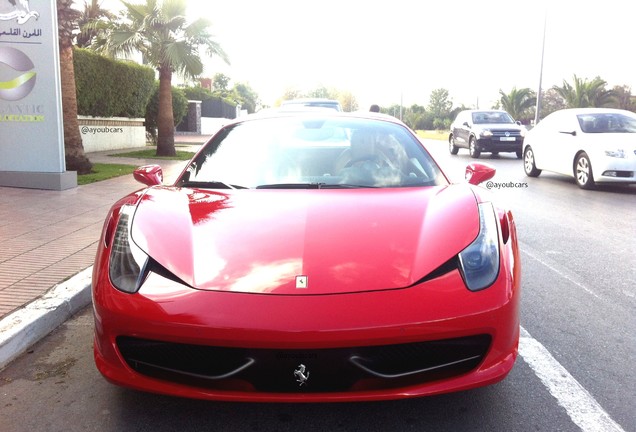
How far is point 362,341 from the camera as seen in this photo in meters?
2.17

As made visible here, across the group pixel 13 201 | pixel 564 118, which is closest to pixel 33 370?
pixel 13 201

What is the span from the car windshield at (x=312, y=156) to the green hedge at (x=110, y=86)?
1499cm

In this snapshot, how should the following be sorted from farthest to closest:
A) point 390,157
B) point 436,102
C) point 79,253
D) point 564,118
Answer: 1. point 436,102
2. point 564,118
3. point 79,253
4. point 390,157

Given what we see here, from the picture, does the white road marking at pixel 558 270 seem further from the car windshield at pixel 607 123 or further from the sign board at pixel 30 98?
the sign board at pixel 30 98

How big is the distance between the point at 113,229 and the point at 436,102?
6577 centimetres

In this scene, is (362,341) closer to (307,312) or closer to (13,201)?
(307,312)

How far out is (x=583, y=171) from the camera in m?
11.1

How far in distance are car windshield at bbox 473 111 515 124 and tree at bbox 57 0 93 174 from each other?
13.0 m

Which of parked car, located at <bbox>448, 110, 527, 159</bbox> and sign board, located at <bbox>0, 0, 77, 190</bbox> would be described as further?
parked car, located at <bbox>448, 110, 527, 159</bbox>

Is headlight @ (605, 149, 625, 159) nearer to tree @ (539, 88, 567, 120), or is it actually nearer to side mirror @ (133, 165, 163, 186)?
side mirror @ (133, 165, 163, 186)

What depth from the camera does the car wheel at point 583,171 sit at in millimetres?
10867

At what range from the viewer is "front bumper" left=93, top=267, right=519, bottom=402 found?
218 cm

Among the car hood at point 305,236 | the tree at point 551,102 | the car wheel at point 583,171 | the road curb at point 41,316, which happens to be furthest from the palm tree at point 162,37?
the tree at point 551,102

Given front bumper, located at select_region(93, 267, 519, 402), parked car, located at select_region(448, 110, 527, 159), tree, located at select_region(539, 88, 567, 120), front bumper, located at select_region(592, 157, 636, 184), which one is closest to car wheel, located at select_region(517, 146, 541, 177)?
front bumper, located at select_region(592, 157, 636, 184)
